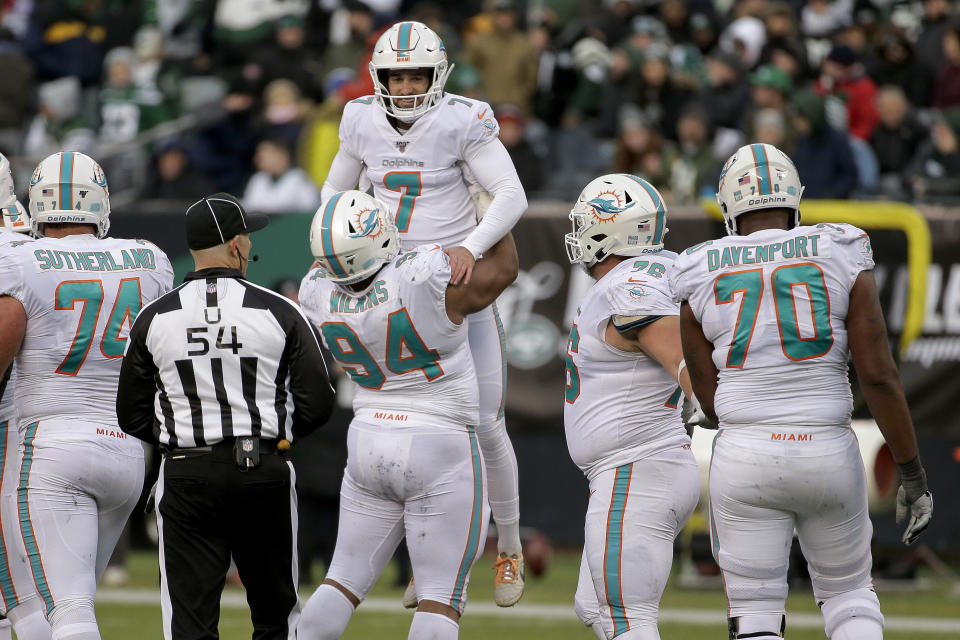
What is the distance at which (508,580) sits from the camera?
7.07 m

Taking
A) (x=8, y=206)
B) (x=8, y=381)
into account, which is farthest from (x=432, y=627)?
(x=8, y=206)

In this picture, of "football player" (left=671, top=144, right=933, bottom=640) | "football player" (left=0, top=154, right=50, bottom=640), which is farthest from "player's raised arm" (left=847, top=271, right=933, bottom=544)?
"football player" (left=0, top=154, right=50, bottom=640)

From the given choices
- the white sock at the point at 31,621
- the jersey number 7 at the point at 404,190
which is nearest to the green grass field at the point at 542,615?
the white sock at the point at 31,621

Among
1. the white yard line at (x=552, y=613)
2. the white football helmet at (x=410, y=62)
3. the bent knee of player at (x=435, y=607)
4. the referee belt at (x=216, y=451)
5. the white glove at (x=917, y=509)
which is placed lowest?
the white yard line at (x=552, y=613)

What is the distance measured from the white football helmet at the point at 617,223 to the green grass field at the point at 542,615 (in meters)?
3.69

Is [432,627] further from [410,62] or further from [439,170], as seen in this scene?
[410,62]

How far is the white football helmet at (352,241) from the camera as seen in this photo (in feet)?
20.2

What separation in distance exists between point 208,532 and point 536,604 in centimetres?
520

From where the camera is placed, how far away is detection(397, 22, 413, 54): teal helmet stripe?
683 cm

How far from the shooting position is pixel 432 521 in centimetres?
623

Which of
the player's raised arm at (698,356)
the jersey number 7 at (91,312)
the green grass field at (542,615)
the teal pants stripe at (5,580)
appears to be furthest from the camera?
the green grass field at (542,615)

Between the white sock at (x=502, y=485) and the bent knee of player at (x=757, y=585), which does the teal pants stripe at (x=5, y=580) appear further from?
the bent knee of player at (x=757, y=585)

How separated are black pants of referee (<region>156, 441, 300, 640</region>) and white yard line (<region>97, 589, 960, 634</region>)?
4.18 metres

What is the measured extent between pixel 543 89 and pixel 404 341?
32.3 feet
